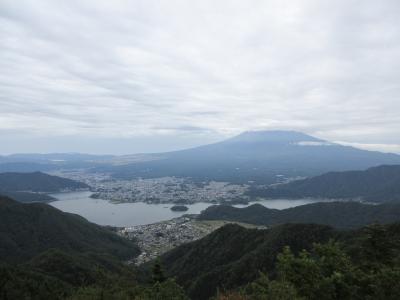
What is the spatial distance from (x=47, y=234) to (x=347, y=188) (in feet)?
517

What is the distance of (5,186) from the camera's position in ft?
631

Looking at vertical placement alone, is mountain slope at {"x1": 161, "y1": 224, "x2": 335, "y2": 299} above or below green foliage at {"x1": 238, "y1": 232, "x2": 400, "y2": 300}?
below

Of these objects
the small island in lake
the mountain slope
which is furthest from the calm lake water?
the mountain slope

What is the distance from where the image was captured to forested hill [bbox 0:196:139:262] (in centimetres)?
6512

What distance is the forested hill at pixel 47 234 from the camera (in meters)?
65.1

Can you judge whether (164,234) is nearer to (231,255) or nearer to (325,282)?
(231,255)

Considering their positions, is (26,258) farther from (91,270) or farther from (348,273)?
(348,273)

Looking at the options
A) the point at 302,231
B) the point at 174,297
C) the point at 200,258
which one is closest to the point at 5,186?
the point at 200,258

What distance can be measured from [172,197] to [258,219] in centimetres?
6740

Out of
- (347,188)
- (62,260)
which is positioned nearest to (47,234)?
(62,260)

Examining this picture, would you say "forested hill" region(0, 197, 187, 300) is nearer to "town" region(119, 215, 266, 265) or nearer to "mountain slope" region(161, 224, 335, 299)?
"town" region(119, 215, 266, 265)

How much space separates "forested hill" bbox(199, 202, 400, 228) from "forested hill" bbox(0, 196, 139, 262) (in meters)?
41.6

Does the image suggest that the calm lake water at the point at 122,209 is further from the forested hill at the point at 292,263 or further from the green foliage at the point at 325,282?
the green foliage at the point at 325,282

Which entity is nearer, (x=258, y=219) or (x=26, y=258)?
(x=26, y=258)
